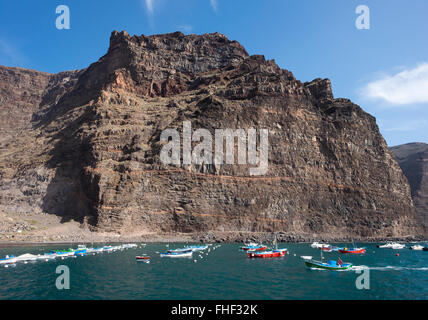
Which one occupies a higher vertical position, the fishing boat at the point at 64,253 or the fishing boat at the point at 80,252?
the fishing boat at the point at 64,253

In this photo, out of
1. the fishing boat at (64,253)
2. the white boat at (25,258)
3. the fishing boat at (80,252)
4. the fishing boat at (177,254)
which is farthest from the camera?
the fishing boat at (80,252)

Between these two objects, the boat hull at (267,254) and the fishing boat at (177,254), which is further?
the fishing boat at (177,254)

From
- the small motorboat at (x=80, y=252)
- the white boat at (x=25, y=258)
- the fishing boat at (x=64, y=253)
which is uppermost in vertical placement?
the white boat at (x=25, y=258)

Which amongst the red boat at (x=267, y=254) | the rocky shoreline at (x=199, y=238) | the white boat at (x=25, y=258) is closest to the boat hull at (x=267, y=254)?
the red boat at (x=267, y=254)

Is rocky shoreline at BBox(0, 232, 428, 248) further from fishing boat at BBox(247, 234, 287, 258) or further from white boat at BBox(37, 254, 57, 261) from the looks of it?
fishing boat at BBox(247, 234, 287, 258)

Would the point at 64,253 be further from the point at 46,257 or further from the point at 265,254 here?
the point at 265,254

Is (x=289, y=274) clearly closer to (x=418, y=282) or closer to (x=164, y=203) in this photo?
(x=418, y=282)

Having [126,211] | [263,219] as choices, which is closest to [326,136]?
[263,219]

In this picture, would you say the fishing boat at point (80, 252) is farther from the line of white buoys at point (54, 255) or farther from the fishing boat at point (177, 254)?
the fishing boat at point (177, 254)
